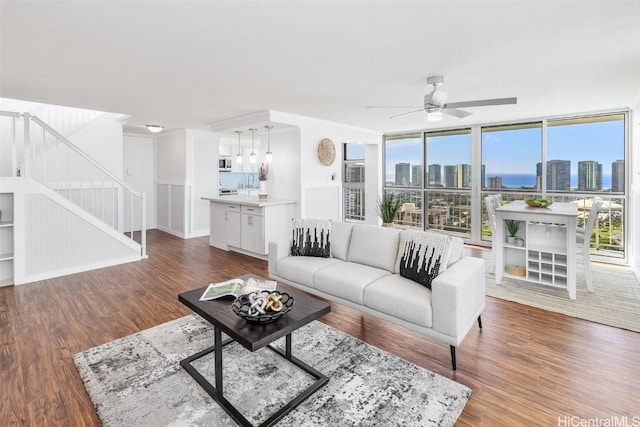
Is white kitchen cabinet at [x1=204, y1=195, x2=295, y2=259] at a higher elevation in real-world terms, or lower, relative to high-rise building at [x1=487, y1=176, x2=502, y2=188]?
lower

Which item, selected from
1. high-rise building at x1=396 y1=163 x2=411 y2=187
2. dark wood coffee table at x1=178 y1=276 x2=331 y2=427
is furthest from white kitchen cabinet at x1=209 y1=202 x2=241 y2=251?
high-rise building at x1=396 y1=163 x2=411 y2=187

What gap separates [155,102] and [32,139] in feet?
8.80

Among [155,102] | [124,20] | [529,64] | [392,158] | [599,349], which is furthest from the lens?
[392,158]

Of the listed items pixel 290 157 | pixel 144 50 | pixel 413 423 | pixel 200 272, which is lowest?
pixel 413 423

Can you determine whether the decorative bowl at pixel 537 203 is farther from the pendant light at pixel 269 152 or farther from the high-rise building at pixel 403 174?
the pendant light at pixel 269 152

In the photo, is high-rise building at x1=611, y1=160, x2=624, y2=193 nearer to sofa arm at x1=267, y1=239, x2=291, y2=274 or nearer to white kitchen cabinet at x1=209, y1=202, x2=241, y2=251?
sofa arm at x1=267, y1=239, x2=291, y2=274

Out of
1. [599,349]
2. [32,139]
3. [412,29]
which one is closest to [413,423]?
[599,349]

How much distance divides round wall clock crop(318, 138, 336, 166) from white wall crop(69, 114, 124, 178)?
11.9ft

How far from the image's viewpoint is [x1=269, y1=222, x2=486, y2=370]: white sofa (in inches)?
88.8

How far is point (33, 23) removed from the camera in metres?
2.18

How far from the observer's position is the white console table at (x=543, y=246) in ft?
11.4

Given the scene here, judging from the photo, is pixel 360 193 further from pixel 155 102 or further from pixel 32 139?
pixel 32 139

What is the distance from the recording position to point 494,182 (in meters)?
6.04

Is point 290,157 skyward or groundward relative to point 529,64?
groundward
